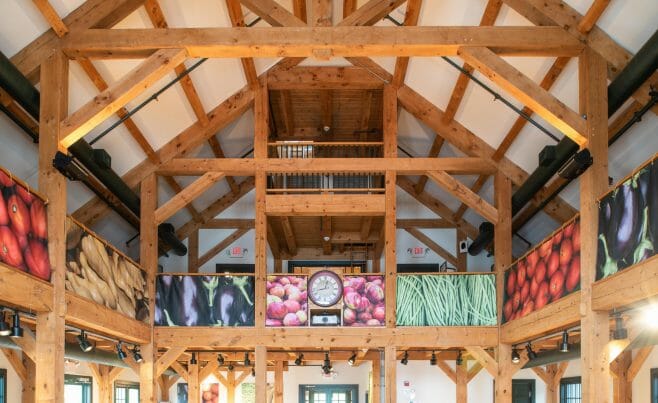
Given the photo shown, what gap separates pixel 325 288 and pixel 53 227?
6001 millimetres

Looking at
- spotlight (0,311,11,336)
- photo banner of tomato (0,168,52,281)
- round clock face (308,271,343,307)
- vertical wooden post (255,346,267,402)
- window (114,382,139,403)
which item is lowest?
window (114,382,139,403)

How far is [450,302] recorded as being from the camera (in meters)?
13.1

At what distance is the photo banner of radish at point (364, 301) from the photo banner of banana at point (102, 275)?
11.6ft

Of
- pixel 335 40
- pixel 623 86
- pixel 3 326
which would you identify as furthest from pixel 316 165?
pixel 3 326

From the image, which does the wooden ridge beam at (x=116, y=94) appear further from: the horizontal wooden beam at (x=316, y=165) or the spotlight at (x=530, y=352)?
the spotlight at (x=530, y=352)

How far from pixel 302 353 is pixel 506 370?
5.64 meters

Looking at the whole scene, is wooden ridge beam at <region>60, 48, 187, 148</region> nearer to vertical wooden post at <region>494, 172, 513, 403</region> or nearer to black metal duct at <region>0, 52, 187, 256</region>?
black metal duct at <region>0, 52, 187, 256</region>

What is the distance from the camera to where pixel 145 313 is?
12695mm

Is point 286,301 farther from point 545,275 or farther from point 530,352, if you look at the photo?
point 545,275

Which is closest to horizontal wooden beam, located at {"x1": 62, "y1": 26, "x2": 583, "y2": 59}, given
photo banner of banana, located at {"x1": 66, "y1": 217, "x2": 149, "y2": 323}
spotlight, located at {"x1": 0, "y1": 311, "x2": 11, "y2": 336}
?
photo banner of banana, located at {"x1": 66, "y1": 217, "x2": 149, "y2": 323}

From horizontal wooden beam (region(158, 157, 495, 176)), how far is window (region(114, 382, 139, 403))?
661cm

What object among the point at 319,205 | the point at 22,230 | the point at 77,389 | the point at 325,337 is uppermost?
the point at 319,205

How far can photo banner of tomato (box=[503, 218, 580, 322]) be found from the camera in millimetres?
8984

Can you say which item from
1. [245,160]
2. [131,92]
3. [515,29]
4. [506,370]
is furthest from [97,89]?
[506,370]
